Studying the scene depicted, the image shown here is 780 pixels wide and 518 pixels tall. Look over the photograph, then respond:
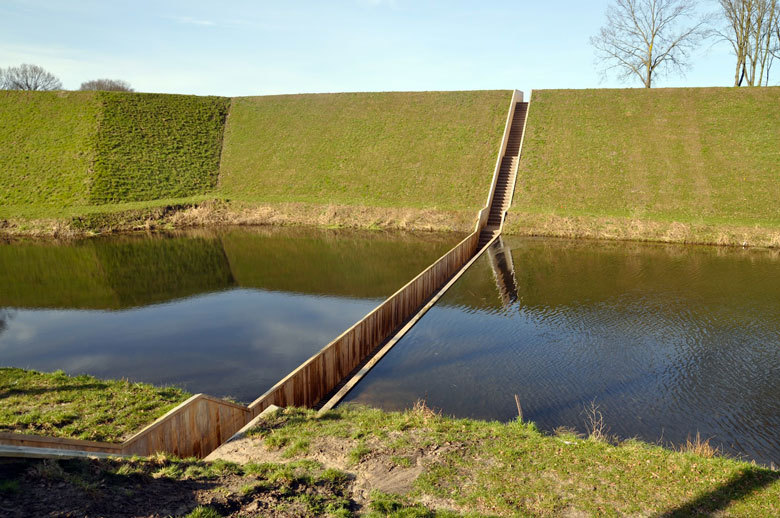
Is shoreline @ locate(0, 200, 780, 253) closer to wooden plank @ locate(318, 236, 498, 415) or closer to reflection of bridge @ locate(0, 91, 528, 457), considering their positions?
reflection of bridge @ locate(0, 91, 528, 457)

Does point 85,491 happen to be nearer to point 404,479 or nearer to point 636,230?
point 404,479

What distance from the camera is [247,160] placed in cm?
4641

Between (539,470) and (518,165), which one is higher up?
(518,165)

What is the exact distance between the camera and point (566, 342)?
15.4 m

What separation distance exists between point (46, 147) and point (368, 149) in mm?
28700

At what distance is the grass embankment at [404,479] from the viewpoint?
6.12 meters

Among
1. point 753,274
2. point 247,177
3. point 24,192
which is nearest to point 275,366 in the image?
point 753,274

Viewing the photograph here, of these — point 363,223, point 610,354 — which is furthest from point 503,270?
point 363,223

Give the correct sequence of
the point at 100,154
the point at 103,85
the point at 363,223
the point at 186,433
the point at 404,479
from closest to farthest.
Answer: the point at 404,479 → the point at 186,433 → the point at 363,223 → the point at 100,154 → the point at 103,85

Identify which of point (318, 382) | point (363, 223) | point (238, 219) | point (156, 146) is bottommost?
point (318, 382)

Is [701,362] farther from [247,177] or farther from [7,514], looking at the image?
[247,177]

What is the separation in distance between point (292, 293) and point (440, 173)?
22452 mm

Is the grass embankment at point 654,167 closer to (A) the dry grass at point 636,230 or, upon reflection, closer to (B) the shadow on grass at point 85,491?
(A) the dry grass at point 636,230

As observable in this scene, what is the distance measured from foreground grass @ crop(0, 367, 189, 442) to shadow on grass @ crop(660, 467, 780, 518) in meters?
9.67
